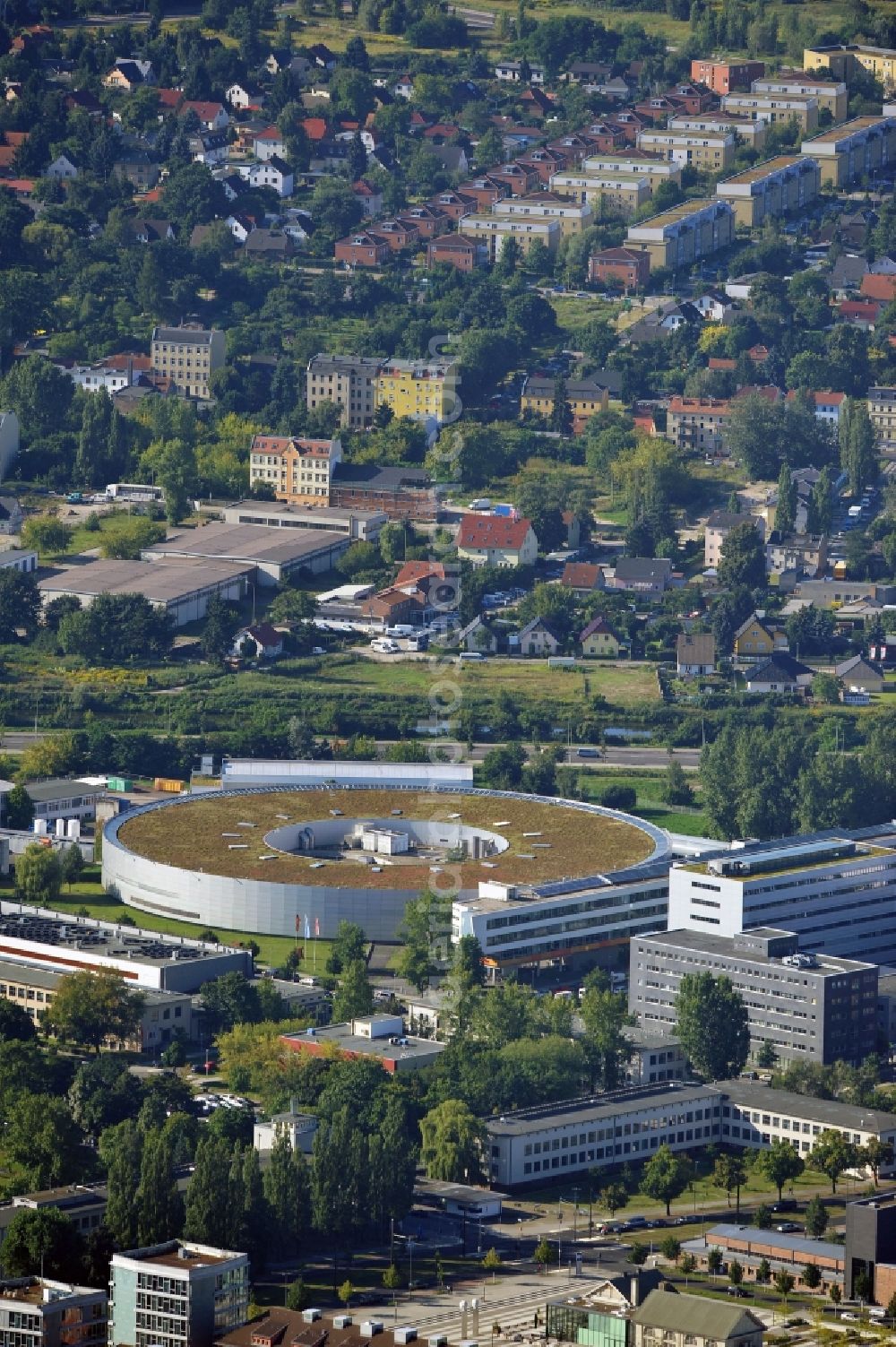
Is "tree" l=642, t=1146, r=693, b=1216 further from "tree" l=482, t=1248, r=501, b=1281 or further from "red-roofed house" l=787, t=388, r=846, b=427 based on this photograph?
"red-roofed house" l=787, t=388, r=846, b=427

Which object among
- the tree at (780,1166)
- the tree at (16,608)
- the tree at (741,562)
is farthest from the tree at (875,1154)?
the tree at (16,608)

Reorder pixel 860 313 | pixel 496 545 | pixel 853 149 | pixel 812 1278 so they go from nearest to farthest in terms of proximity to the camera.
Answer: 1. pixel 812 1278
2. pixel 496 545
3. pixel 860 313
4. pixel 853 149

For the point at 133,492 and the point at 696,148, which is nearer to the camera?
the point at 133,492

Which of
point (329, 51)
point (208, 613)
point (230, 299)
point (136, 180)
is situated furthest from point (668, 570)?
point (329, 51)

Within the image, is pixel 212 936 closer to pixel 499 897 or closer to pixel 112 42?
pixel 499 897

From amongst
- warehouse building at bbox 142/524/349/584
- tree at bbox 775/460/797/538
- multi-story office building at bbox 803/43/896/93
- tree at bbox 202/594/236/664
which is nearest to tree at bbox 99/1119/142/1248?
tree at bbox 202/594/236/664

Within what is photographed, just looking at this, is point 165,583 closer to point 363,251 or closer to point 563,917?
point 563,917

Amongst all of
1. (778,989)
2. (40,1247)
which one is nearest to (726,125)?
(778,989)
